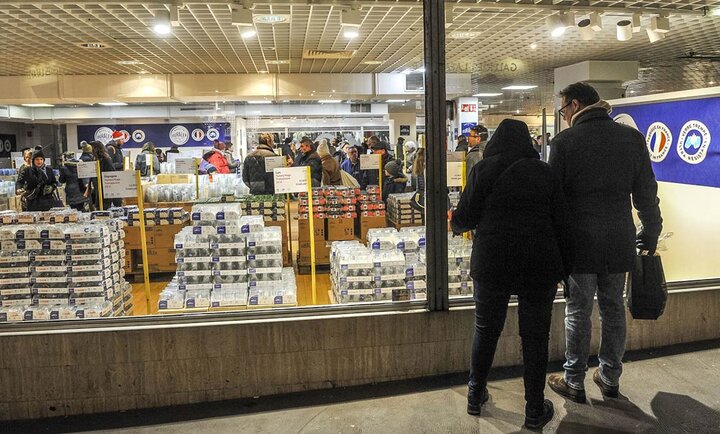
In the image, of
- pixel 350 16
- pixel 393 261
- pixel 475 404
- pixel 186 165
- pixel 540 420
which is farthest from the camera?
pixel 186 165

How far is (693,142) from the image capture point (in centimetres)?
466

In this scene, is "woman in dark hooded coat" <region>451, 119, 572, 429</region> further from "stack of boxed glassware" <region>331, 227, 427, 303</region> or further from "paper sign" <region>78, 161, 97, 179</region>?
"paper sign" <region>78, 161, 97, 179</region>

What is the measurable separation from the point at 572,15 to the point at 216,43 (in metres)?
3.99

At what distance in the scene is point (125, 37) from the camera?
6801mm

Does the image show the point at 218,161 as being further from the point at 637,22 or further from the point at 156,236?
the point at 637,22

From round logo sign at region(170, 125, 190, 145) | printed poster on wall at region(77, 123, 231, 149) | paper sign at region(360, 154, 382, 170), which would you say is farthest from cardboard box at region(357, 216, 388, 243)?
round logo sign at region(170, 125, 190, 145)

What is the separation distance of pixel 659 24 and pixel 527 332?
457cm

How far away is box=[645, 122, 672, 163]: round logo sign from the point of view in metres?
4.89

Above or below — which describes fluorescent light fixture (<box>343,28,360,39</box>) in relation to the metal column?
above

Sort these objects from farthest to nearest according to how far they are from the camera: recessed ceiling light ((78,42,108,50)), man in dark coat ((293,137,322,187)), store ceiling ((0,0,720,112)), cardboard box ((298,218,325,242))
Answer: man in dark coat ((293,137,322,187)), cardboard box ((298,218,325,242)), recessed ceiling light ((78,42,108,50)), store ceiling ((0,0,720,112))

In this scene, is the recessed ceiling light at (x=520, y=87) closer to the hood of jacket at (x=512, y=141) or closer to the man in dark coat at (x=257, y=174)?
the man in dark coat at (x=257, y=174)

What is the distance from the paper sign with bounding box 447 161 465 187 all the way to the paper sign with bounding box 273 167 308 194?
1291 millimetres

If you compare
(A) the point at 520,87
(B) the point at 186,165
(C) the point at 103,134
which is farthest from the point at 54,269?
(C) the point at 103,134

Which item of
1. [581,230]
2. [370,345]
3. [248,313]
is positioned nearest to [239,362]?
[248,313]
